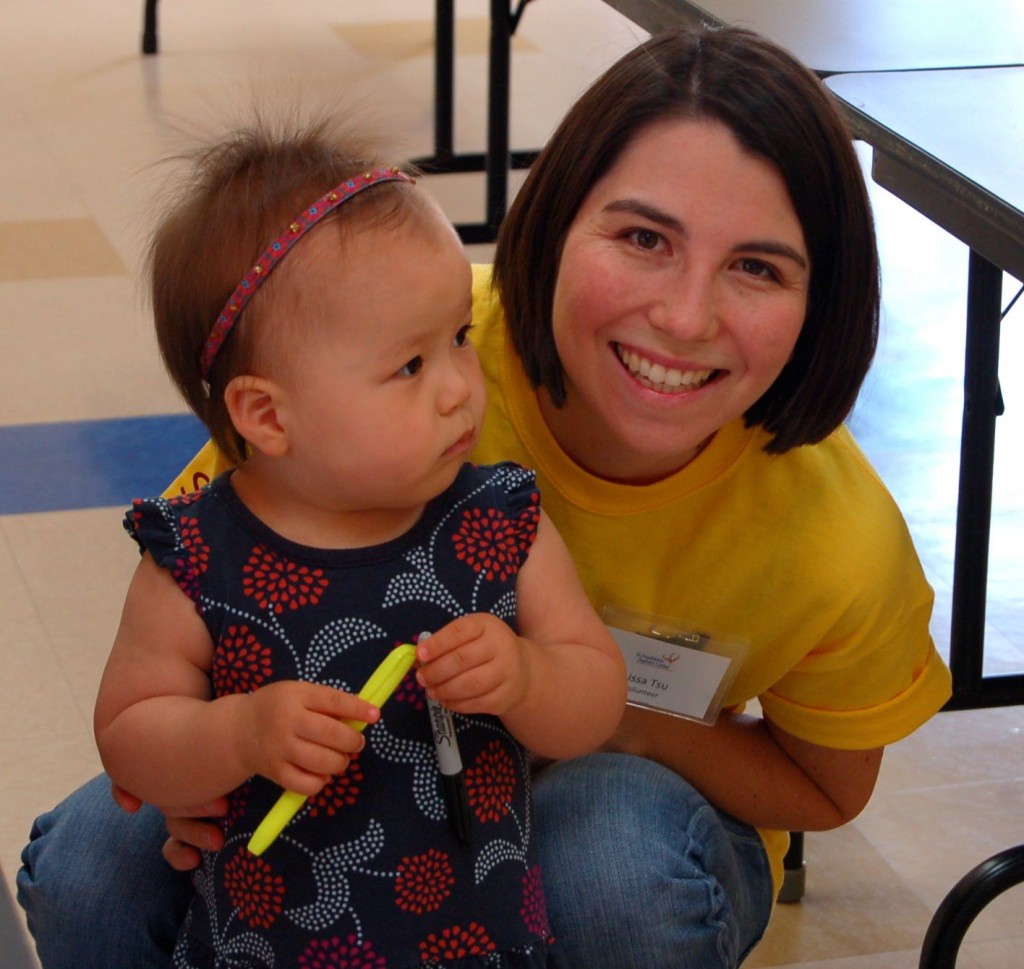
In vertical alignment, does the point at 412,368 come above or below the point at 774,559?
above

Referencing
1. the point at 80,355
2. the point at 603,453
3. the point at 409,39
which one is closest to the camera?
the point at 603,453

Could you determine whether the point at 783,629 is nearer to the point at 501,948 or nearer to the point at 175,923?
the point at 501,948

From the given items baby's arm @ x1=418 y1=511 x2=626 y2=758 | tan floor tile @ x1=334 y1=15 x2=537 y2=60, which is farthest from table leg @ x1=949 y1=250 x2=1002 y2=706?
tan floor tile @ x1=334 y1=15 x2=537 y2=60

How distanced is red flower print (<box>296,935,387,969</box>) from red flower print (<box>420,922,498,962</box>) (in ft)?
0.10

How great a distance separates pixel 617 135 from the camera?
120cm

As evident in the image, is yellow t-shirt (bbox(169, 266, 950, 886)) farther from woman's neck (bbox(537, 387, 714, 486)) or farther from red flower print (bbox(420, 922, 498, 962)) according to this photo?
red flower print (bbox(420, 922, 498, 962))

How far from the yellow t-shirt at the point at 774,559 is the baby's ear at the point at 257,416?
253mm

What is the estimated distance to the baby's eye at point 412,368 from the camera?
104 cm

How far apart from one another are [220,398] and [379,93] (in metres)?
3.46

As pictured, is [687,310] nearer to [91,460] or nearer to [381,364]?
[381,364]

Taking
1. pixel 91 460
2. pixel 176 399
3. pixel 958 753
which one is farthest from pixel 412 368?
pixel 176 399

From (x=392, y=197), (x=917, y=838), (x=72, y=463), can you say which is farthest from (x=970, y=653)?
(x=72, y=463)

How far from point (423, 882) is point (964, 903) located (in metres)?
0.71

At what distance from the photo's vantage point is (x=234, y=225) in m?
1.05
